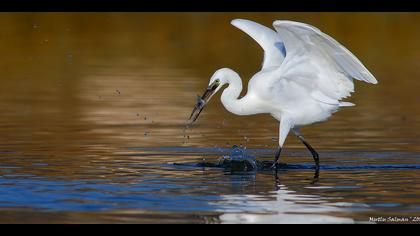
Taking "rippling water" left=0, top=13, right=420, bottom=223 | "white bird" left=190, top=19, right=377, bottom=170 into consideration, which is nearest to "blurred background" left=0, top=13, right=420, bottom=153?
"rippling water" left=0, top=13, right=420, bottom=223

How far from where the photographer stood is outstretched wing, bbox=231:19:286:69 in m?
16.4

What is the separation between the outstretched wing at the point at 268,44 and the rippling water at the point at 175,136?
135cm

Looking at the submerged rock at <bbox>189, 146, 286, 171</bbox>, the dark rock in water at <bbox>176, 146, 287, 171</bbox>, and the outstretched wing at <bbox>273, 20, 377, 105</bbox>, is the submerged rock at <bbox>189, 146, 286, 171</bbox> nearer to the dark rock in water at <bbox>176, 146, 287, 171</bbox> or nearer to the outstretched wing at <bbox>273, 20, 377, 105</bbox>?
the dark rock in water at <bbox>176, 146, 287, 171</bbox>

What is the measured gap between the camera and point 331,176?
14.6 m

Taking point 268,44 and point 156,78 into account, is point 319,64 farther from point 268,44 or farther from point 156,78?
point 156,78

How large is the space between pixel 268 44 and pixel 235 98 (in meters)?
1.22

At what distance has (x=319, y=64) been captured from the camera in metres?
15.5

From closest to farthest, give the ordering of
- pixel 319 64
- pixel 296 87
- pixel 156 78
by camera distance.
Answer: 1. pixel 319 64
2. pixel 296 87
3. pixel 156 78

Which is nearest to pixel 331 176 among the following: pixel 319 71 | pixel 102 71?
pixel 319 71

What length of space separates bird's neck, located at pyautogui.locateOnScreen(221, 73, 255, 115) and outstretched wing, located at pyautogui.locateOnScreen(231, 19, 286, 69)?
760mm

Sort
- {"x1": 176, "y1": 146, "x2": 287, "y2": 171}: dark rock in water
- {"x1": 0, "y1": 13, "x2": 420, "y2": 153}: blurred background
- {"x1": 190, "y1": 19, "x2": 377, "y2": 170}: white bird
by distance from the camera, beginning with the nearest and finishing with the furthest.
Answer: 1. {"x1": 190, "y1": 19, "x2": 377, "y2": 170}: white bird
2. {"x1": 176, "y1": 146, "x2": 287, "y2": 171}: dark rock in water
3. {"x1": 0, "y1": 13, "x2": 420, "y2": 153}: blurred background

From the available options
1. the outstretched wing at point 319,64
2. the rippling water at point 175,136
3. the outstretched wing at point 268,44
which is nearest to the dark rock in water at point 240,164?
the rippling water at point 175,136

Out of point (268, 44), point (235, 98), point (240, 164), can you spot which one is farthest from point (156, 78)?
point (240, 164)
